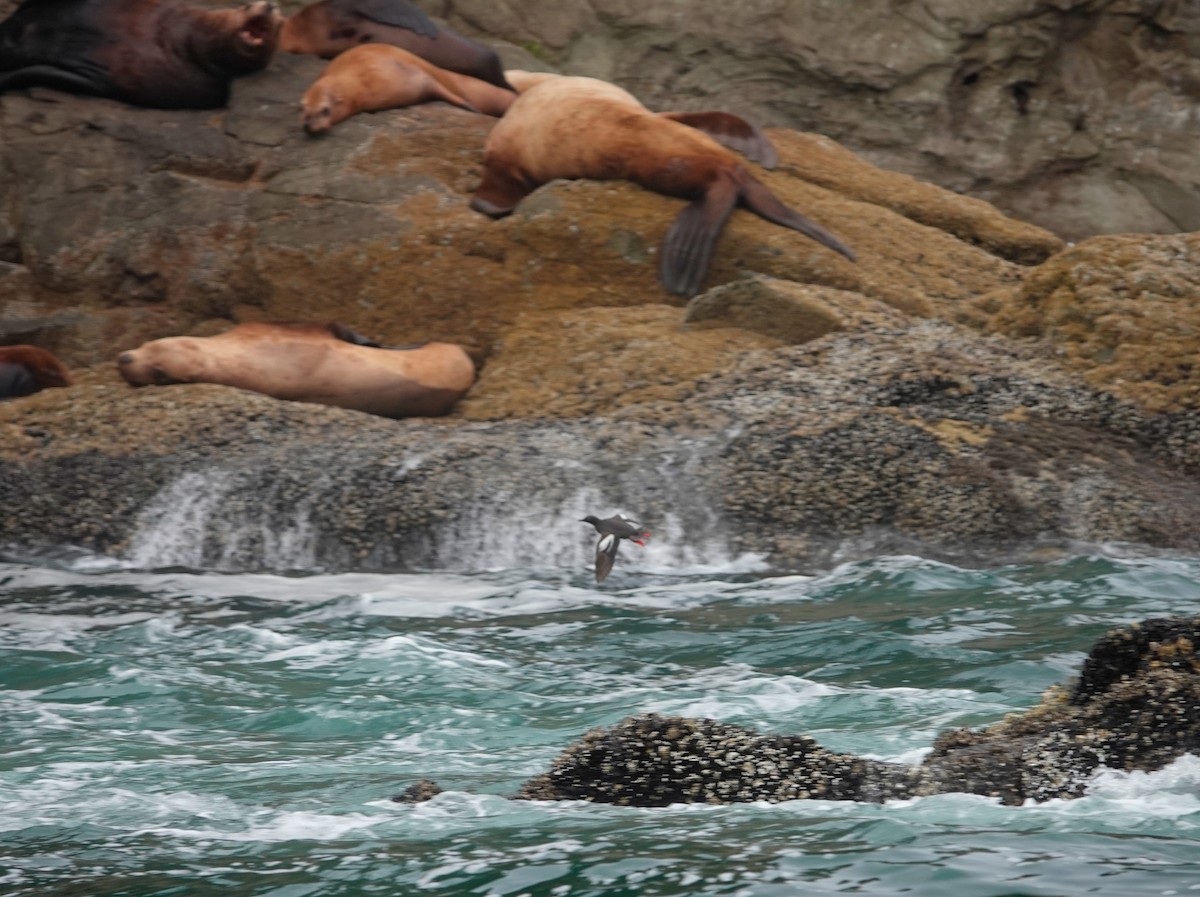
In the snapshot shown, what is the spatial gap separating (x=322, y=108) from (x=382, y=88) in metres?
0.52

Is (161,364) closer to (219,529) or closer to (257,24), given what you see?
(219,529)

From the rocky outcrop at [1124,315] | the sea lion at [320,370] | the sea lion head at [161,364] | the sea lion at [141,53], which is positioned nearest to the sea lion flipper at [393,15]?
the sea lion at [141,53]

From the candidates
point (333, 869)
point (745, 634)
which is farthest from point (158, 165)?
point (333, 869)

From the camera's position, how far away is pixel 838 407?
8.05 m

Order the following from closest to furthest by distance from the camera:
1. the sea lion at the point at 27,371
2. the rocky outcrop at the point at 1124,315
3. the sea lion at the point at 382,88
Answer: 1. the rocky outcrop at the point at 1124,315
2. the sea lion at the point at 27,371
3. the sea lion at the point at 382,88

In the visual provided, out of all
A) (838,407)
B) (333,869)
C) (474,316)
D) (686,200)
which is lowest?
(333,869)

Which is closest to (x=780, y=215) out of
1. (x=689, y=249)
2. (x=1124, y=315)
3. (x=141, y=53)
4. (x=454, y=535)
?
(x=689, y=249)

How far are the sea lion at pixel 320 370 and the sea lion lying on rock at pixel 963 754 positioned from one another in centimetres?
498

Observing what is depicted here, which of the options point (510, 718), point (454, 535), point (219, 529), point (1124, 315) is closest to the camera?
point (510, 718)

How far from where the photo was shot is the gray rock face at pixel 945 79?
1491 cm

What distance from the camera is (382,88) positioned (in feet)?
36.3

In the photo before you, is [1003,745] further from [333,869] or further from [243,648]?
[243,648]

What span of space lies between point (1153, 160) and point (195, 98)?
8102mm

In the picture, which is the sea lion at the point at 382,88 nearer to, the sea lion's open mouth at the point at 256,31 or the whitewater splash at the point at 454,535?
the sea lion's open mouth at the point at 256,31
